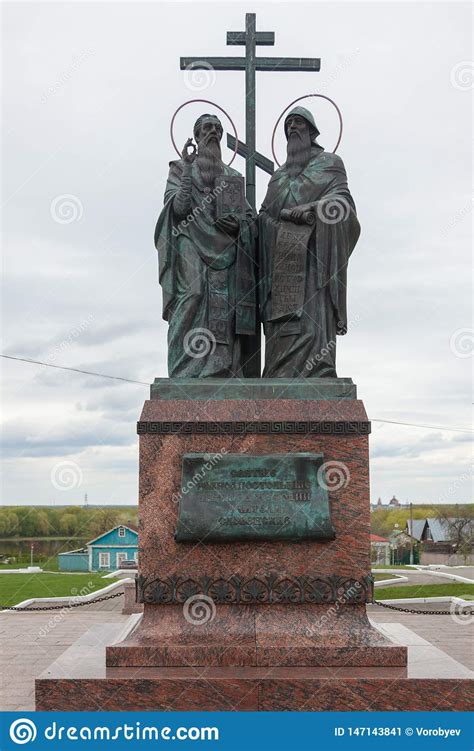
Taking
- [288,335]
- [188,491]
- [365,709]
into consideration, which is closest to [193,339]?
[288,335]

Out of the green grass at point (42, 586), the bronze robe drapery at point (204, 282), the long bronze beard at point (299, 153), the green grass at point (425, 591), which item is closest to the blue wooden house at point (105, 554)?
the green grass at point (42, 586)

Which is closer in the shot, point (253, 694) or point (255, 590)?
point (253, 694)

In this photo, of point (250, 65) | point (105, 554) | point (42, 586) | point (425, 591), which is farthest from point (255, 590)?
point (105, 554)

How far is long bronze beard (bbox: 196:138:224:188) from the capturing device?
25.5ft

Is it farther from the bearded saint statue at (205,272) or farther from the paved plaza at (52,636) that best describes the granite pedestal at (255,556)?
the paved plaza at (52,636)

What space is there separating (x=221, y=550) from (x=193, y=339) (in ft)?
6.05

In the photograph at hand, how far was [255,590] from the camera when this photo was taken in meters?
6.59

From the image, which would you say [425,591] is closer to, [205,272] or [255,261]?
[255,261]

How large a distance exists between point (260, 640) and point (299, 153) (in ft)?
13.5

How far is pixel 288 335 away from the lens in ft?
→ 24.6

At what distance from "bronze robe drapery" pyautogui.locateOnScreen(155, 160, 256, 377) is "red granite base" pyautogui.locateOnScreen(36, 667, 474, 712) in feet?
8.51

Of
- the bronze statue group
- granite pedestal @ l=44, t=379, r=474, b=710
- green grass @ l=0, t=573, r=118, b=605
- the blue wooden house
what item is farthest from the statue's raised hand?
the blue wooden house

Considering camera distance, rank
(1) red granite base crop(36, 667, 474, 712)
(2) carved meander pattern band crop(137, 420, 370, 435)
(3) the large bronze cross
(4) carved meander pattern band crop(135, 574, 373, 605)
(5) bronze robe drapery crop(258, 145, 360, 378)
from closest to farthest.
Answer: (1) red granite base crop(36, 667, 474, 712) < (4) carved meander pattern band crop(135, 574, 373, 605) < (2) carved meander pattern band crop(137, 420, 370, 435) < (5) bronze robe drapery crop(258, 145, 360, 378) < (3) the large bronze cross

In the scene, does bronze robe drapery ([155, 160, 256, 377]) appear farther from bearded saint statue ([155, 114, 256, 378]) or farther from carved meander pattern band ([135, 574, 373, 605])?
carved meander pattern band ([135, 574, 373, 605])
